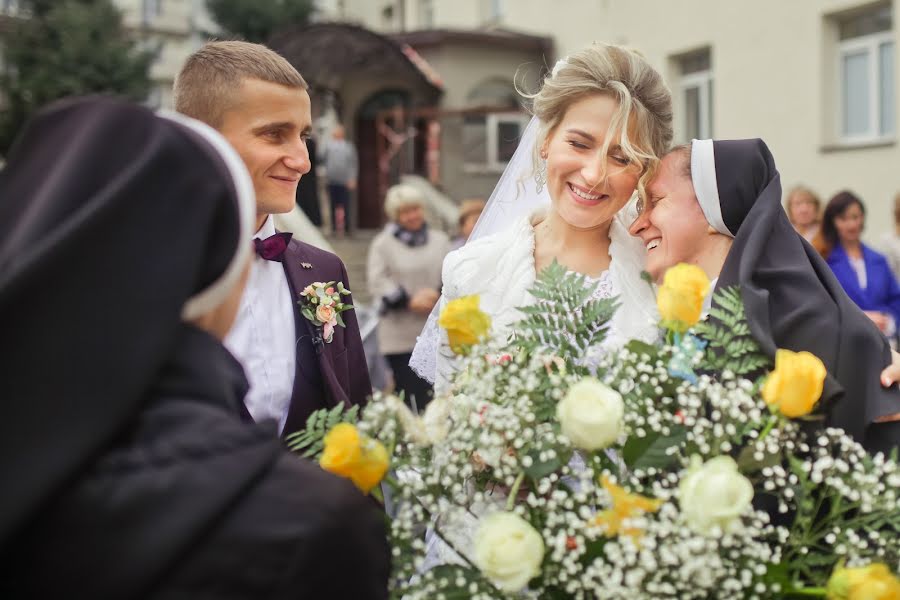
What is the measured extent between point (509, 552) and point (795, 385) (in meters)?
0.53

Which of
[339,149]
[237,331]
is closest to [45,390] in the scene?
[237,331]

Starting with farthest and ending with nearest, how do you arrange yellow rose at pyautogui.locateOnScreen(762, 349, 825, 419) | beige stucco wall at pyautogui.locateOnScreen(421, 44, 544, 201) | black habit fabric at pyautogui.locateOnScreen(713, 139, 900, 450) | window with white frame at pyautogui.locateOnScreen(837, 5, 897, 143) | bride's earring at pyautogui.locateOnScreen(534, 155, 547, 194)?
beige stucco wall at pyautogui.locateOnScreen(421, 44, 544, 201)
window with white frame at pyautogui.locateOnScreen(837, 5, 897, 143)
bride's earring at pyautogui.locateOnScreen(534, 155, 547, 194)
black habit fabric at pyautogui.locateOnScreen(713, 139, 900, 450)
yellow rose at pyautogui.locateOnScreen(762, 349, 825, 419)

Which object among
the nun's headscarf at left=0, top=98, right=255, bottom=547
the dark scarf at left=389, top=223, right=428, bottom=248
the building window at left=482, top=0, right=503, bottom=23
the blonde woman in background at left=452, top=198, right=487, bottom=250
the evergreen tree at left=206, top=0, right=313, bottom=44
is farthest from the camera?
the evergreen tree at left=206, top=0, right=313, bottom=44

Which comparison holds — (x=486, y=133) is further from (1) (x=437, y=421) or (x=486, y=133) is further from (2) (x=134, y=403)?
(2) (x=134, y=403)

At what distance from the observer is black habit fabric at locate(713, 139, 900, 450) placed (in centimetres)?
207

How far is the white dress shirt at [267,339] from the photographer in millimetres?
2436

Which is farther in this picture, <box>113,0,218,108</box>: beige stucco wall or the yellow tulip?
<box>113,0,218,108</box>: beige stucco wall

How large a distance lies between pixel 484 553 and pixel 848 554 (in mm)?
656

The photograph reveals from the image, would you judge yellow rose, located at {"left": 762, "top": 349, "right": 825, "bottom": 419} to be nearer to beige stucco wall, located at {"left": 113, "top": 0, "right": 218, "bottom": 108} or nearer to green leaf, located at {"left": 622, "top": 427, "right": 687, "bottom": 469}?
green leaf, located at {"left": 622, "top": 427, "right": 687, "bottom": 469}

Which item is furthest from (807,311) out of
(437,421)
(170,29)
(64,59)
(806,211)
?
(170,29)

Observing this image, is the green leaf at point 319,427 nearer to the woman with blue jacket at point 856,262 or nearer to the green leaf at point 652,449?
the green leaf at point 652,449

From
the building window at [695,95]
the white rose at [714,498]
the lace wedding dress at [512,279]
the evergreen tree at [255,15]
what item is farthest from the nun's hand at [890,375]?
the evergreen tree at [255,15]

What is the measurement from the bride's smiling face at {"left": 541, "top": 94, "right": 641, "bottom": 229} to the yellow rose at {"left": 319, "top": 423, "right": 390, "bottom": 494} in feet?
4.79

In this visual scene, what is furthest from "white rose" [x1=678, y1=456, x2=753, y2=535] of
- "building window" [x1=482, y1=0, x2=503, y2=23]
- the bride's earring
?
"building window" [x1=482, y1=0, x2=503, y2=23]
